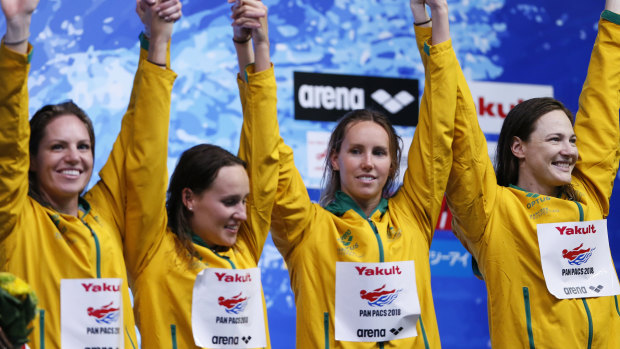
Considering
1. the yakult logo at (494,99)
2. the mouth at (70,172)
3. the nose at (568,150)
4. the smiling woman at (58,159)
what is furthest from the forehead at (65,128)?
the yakult logo at (494,99)

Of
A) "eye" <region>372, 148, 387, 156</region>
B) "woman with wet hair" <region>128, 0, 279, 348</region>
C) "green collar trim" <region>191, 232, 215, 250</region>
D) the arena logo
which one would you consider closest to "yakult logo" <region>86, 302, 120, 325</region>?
"woman with wet hair" <region>128, 0, 279, 348</region>

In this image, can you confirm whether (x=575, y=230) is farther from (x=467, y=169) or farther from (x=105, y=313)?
(x=105, y=313)

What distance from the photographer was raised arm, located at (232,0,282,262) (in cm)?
291

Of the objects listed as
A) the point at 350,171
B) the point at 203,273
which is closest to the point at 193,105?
the point at 350,171

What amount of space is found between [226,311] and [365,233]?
0.55 metres

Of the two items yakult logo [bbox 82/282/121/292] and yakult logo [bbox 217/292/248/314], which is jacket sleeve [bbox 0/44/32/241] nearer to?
yakult logo [bbox 82/282/121/292]

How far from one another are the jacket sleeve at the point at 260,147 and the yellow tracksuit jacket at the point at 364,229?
2.0 inches

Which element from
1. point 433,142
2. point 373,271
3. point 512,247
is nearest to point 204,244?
point 373,271

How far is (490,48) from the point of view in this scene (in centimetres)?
499

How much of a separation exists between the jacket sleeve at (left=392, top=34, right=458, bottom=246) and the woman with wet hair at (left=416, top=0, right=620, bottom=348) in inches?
1.0

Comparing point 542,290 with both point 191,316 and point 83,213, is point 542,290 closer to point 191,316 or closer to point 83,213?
point 191,316

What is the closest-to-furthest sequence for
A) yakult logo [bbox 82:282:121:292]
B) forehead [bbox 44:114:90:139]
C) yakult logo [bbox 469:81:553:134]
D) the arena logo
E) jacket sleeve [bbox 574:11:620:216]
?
yakult logo [bbox 82:282:121:292], forehead [bbox 44:114:90:139], jacket sleeve [bbox 574:11:620:216], the arena logo, yakult logo [bbox 469:81:553:134]

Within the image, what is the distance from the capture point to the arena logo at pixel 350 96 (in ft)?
15.1

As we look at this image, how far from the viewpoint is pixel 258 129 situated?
2916mm
